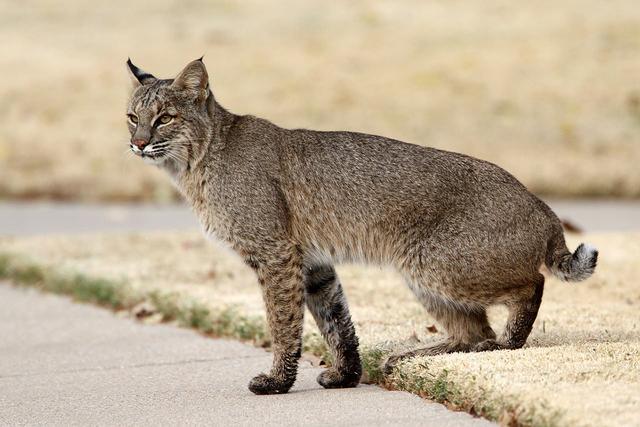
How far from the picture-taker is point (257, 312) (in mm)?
7852

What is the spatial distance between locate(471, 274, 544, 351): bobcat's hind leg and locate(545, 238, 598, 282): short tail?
12cm

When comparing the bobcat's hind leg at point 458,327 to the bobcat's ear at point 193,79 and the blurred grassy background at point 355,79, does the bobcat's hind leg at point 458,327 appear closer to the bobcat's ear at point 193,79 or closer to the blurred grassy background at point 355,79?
the bobcat's ear at point 193,79

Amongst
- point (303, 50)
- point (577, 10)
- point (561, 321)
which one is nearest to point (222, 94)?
point (303, 50)

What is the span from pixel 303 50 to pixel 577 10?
717 cm

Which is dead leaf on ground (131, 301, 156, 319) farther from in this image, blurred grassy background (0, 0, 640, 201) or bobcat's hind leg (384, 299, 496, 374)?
blurred grassy background (0, 0, 640, 201)

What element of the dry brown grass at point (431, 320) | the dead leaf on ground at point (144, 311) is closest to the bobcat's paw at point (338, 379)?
the dry brown grass at point (431, 320)

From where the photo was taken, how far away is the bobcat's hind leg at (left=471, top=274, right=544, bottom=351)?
20.4 ft

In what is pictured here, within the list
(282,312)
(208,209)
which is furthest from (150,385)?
(208,209)

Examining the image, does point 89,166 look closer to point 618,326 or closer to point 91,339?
point 91,339

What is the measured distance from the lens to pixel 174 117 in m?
6.59

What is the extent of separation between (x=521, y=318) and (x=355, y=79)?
17700mm

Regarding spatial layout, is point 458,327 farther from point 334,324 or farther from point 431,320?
point 431,320

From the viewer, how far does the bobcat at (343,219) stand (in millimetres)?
6230

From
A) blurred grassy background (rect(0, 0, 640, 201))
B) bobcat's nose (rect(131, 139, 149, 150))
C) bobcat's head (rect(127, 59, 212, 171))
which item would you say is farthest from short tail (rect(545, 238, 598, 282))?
blurred grassy background (rect(0, 0, 640, 201))
